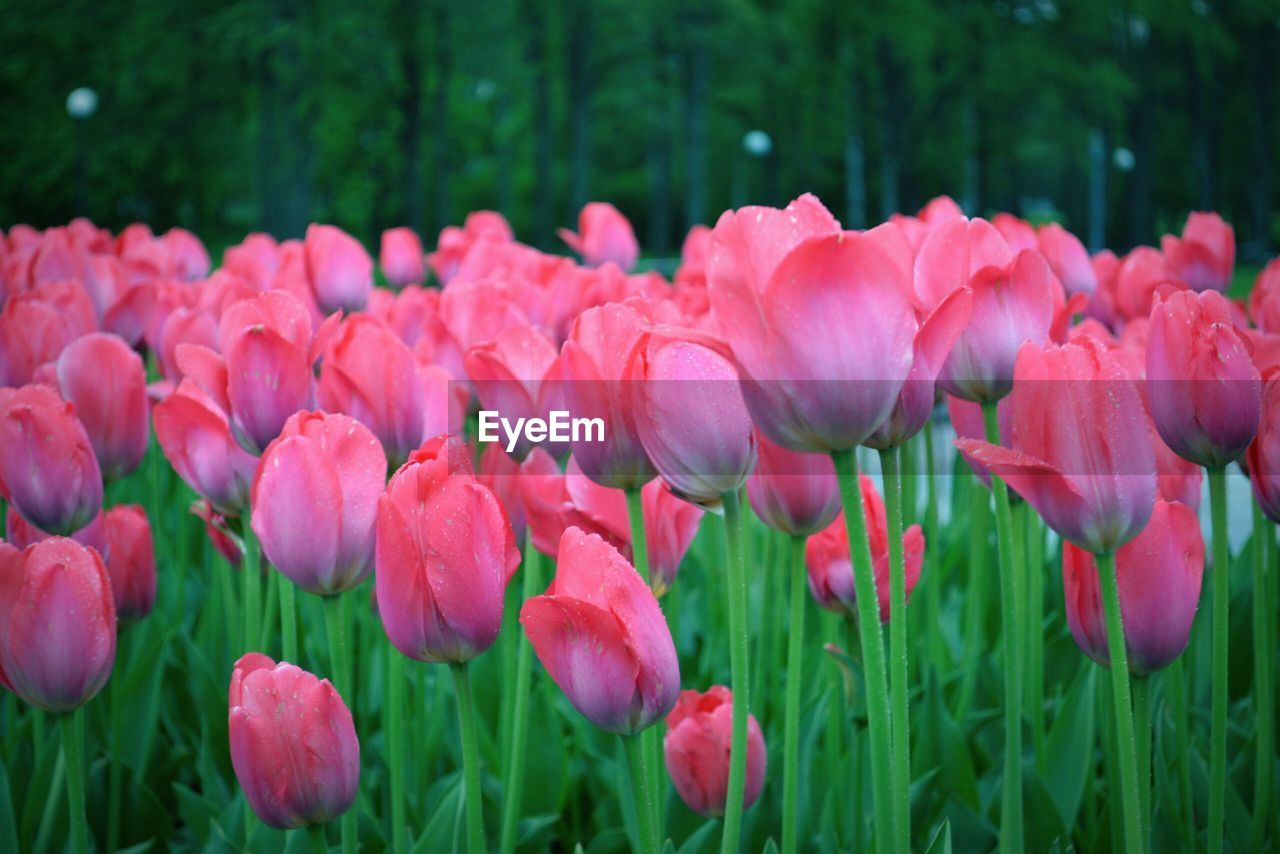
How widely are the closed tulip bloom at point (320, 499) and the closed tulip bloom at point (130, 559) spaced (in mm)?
520

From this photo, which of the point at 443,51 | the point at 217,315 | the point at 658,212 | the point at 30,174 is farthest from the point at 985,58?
the point at 217,315

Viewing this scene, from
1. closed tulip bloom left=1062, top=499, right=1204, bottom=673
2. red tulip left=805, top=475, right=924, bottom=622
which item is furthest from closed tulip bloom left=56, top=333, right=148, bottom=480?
closed tulip bloom left=1062, top=499, right=1204, bottom=673

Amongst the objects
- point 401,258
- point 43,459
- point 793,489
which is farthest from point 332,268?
point 793,489

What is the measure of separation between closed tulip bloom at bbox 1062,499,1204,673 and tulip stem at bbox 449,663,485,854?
47 centimetres

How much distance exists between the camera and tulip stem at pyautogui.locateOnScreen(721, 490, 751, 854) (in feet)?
2.88

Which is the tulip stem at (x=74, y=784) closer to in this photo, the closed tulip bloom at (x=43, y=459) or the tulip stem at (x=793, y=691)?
the closed tulip bloom at (x=43, y=459)

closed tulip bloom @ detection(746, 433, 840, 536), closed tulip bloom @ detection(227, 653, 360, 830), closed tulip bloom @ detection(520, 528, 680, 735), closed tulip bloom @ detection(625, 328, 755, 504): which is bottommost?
closed tulip bloom @ detection(227, 653, 360, 830)

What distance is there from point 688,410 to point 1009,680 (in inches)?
17.6

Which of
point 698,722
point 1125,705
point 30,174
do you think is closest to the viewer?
point 1125,705

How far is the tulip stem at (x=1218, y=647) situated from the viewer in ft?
3.16

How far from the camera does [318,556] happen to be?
972 mm

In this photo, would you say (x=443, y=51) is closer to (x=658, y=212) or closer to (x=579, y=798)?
(x=658, y=212)

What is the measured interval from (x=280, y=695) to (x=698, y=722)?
436mm

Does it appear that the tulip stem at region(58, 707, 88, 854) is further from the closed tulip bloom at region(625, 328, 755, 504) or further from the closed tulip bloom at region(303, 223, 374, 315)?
the closed tulip bloom at region(303, 223, 374, 315)
